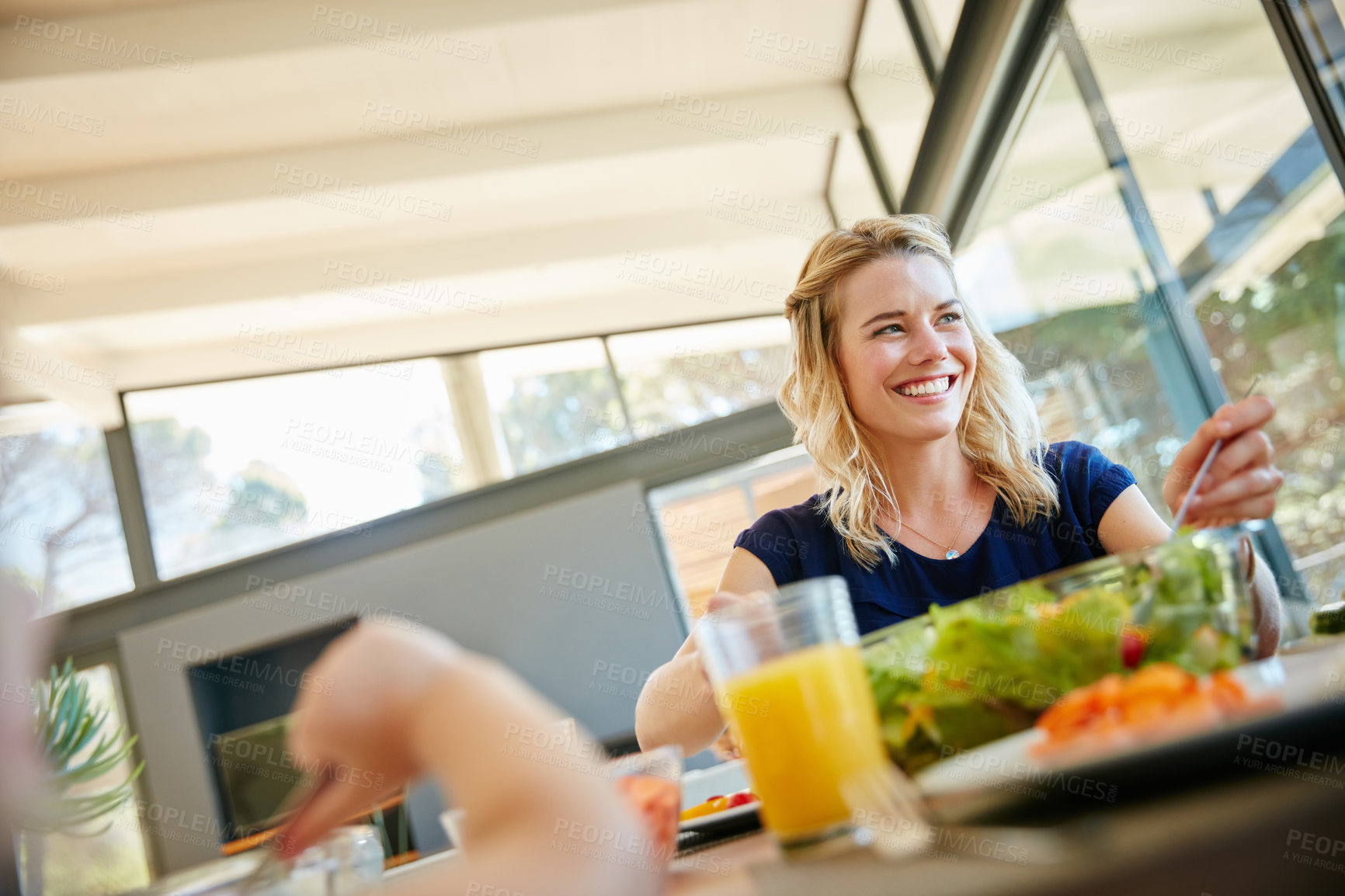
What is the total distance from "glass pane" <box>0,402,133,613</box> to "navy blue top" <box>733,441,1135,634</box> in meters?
4.28

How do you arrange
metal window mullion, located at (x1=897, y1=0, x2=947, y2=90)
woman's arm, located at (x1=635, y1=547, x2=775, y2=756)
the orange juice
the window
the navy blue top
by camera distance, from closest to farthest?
the orange juice < woman's arm, located at (x1=635, y1=547, x2=775, y2=756) < the navy blue top < the window < metal window mullion, located at (x1=897, y1=0, x2=947, y2=90)

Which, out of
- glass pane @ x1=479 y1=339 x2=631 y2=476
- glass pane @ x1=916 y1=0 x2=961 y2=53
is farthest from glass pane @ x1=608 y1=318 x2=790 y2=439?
glass pane @ x1=916 y1=0 x2=961 y2=53

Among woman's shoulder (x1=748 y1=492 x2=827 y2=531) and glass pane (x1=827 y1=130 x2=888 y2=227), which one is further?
glass pane (x1=827 y1=130 x2=888 y2=227)

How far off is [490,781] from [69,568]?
5.01m

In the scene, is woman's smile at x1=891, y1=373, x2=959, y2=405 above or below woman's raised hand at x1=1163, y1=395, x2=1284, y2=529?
above

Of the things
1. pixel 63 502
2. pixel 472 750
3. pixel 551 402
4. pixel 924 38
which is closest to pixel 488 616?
pixel 551 402

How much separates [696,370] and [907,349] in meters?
3.47

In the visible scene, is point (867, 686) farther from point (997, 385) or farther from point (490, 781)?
point (997, 385)

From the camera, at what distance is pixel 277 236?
4504 mm

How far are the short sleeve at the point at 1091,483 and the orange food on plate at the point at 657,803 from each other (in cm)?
94

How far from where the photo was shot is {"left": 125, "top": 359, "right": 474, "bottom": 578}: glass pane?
4629 millimetres

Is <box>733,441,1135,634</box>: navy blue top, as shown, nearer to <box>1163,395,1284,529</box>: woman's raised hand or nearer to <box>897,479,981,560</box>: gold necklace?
<box>897,479,981,560</box>: gold necklace

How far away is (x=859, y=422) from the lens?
155 cm

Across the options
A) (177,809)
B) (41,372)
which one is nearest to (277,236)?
(41,372)
